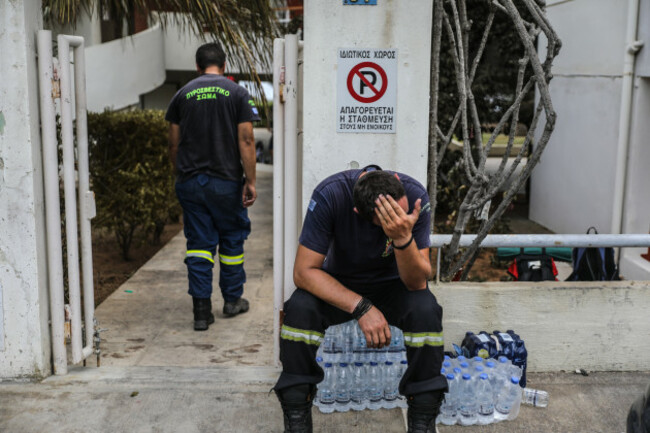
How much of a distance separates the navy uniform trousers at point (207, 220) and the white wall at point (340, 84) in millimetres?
1192

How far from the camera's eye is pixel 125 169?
780 centimetres

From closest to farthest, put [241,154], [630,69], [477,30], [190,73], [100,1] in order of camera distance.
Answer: [241,154], [100,1], [630,69], [477,30], [190,73]

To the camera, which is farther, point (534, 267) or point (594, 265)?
point (594, 265)

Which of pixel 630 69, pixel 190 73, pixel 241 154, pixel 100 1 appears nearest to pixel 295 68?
pixel 241 154

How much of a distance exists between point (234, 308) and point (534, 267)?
2259 millimetres

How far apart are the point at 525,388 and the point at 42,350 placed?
9.31 ft

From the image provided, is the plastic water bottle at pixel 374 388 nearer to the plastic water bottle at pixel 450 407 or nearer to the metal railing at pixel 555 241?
the plastic water bottle at pixel 450 407

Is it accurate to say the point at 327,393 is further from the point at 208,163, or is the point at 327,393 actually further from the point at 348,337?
the point at 208,163

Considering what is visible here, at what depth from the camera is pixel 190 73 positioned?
17891 mm

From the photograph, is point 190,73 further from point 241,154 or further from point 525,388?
point 525,388

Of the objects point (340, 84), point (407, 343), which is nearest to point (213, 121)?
point (340, 84)

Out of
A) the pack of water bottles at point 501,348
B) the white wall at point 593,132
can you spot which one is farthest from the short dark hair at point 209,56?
the white wall at point 593,132

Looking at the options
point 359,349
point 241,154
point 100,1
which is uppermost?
point 100,1

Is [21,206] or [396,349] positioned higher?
[21,206]
